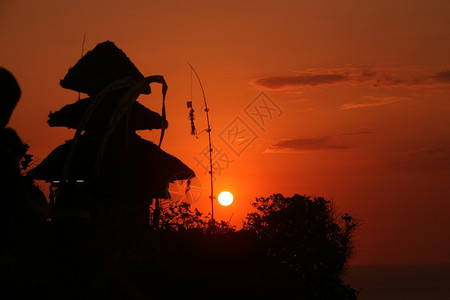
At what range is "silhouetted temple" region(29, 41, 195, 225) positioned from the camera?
61.5ft

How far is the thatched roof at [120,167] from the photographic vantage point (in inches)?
740

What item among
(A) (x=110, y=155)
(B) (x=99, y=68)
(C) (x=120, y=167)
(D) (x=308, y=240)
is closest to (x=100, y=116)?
(A) (x=110, y=155)

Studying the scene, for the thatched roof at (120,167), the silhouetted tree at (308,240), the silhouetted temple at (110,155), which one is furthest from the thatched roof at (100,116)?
the silhouetted tree at (308,240)

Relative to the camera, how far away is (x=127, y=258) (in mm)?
12688

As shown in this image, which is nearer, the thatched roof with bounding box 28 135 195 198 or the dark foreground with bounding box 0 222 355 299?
the dark foreground with bounding box 0 222 355 299

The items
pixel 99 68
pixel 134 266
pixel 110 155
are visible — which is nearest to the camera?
pixel 134 266

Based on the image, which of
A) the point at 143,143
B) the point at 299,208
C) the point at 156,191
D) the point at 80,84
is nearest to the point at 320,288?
the point at 299,208

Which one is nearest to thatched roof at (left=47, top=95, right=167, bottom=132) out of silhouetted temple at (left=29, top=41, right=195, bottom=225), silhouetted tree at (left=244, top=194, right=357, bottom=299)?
silhouetted temple at (left=29, top=41, right=195, bottom=225)

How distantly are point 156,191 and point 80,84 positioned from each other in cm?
447

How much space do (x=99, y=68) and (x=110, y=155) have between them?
291cm

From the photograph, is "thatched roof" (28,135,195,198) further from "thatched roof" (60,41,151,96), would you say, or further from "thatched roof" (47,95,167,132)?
"thatched roof" (60,41,151,96)

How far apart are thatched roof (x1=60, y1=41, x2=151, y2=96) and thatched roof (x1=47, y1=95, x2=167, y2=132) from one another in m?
0.64

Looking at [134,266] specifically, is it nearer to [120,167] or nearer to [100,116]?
[120,167]

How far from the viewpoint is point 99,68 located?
65.2 ft
